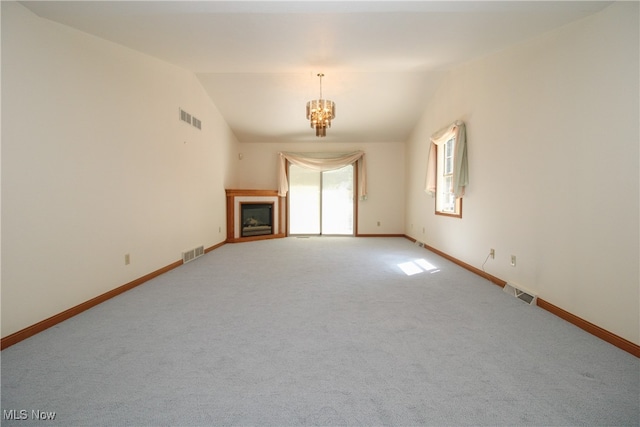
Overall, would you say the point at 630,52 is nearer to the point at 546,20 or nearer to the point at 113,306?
the point at 546,20

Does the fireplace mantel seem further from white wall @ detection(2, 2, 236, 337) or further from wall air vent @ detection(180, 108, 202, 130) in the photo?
white wall @ detection(2, 2, 236, 337)

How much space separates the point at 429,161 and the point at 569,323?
11.0 feet

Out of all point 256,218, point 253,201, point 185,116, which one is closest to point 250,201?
point 253,201

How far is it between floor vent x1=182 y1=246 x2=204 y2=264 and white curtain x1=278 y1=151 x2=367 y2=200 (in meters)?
2.73

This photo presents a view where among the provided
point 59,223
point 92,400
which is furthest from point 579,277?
point 59,223

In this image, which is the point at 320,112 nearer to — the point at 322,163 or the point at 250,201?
the point at 322,163

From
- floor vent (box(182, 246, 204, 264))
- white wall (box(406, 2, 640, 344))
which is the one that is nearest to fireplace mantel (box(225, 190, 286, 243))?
floor vent (box(182, 246, 204, 264))

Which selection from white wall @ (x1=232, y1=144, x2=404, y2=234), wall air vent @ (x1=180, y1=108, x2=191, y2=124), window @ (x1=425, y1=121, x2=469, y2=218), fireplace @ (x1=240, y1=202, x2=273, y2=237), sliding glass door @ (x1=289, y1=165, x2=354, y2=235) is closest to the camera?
wall air vent @ (x1=180, y1=108, x2=191, y2=124)

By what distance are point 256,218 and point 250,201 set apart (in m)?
0.47

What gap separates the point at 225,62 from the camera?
11.7 feet

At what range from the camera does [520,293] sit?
2721 millimetres

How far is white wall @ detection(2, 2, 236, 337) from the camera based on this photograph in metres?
1.87

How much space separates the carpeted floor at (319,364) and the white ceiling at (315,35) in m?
2.29

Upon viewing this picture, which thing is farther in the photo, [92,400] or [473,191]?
[473,191]
